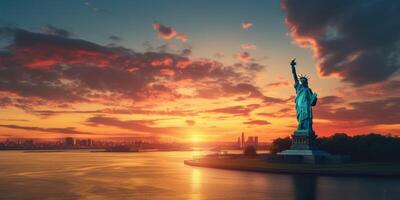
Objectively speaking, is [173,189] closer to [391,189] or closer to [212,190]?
[212,190]

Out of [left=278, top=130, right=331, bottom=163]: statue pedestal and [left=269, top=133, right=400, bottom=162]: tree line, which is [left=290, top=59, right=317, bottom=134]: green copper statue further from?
[left=269, top=133, right=400, bottom=162]: tree line

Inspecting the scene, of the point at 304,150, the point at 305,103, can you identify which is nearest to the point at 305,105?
the point at 305,103

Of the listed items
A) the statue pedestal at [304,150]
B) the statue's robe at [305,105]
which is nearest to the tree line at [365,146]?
the statue pedestal at [304,150]

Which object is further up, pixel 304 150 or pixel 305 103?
pixel 305 103

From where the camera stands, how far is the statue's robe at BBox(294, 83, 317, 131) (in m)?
100

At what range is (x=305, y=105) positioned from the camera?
101 m

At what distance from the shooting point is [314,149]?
95.6 m

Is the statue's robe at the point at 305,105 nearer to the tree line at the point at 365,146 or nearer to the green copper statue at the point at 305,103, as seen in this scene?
the green copper statue at the point at 305,103

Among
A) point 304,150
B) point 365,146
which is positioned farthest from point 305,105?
point 365,146

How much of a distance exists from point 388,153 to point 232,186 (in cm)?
5867

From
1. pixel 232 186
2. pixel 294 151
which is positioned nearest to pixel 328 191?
pixel 232 186

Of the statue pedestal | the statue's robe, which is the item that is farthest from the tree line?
the statue's robe

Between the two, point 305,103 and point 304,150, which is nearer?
point 304,150

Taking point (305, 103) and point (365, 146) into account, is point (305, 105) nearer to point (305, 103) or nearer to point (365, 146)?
point (305, 103)
